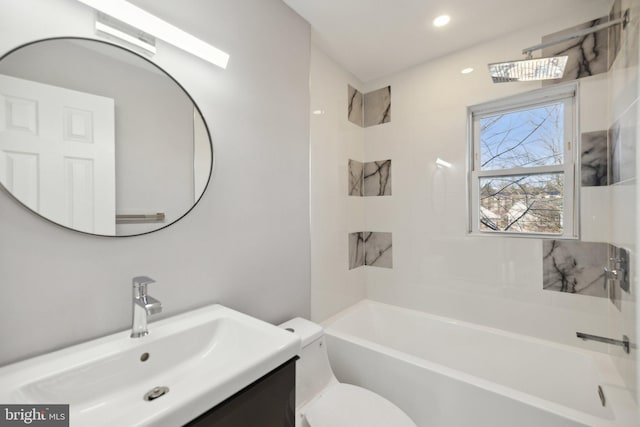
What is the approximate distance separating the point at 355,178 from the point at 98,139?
1.91m

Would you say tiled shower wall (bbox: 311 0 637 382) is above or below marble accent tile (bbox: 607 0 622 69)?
below

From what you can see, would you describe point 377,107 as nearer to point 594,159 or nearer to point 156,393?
point 594,159

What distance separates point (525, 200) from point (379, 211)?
1.10 meters

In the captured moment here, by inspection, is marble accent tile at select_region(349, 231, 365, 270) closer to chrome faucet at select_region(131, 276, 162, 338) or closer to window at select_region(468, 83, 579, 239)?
window at select_region(468, 83, 579, 239)

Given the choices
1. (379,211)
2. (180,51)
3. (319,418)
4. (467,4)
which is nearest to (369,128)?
(379,211)

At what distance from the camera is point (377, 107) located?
8.29ft

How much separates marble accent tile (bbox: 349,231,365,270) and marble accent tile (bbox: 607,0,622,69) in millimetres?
1958

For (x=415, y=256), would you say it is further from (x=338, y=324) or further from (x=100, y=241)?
(x=100, y=241)

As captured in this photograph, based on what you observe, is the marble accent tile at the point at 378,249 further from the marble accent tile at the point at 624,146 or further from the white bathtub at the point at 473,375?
the marble accent tile at the point at 624,146

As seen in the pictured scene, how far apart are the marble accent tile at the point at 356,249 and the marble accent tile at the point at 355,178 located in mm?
387

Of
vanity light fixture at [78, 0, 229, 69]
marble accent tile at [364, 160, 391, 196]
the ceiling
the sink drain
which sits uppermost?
the ceiling

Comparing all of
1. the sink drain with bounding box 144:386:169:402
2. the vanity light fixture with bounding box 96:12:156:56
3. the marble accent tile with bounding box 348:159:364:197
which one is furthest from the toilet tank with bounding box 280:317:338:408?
the vanity light fixture with bounding box 96:12:156:56

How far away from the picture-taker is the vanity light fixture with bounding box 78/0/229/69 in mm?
985

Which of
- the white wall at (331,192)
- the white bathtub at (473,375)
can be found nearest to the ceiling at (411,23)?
the white wall at (331,192)
